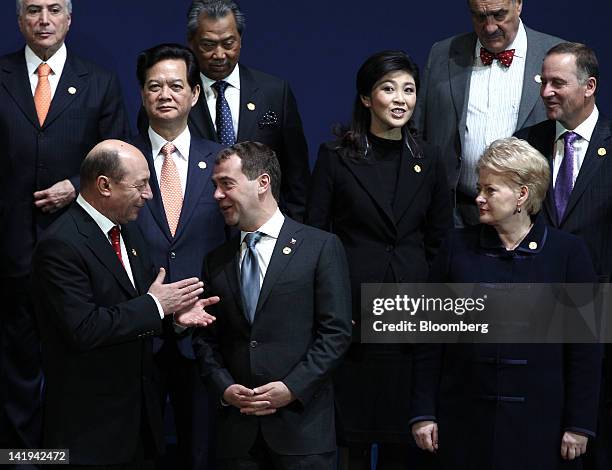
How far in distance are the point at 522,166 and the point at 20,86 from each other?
2.02 meters

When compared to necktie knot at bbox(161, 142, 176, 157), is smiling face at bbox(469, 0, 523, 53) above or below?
above

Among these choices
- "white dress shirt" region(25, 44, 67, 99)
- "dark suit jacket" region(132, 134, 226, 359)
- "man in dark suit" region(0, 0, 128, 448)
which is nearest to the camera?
"dark suit jacket" region(132, 134, 226, 359)

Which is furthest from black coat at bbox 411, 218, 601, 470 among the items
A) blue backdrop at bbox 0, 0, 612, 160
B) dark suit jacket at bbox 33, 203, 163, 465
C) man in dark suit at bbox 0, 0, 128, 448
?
blue backdrop at bbox 0, 0, 612, 160

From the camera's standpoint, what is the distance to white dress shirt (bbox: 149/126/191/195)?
452 centimetres

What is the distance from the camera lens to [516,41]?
16.1 feet

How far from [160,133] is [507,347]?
1503 millimetres

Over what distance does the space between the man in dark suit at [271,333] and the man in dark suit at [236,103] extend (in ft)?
2.69

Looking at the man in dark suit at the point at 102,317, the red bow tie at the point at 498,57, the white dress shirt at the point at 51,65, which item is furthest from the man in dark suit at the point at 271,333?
the red bow tie at the point at 498,57

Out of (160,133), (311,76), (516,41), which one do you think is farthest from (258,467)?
(311,76)

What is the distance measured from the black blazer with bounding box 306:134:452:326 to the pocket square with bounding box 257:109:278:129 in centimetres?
39

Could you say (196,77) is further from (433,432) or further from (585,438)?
(585,438)

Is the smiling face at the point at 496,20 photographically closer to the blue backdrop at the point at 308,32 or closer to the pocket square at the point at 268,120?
the pocket square at the point at 268,120

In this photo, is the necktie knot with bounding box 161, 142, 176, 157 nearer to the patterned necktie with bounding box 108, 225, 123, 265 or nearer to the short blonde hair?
the patterned necktie with bounding box 108, 225, 123, 265

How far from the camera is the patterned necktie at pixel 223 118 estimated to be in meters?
4.86
